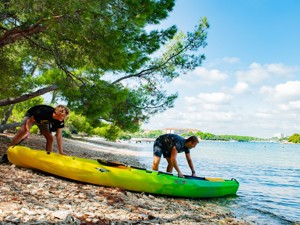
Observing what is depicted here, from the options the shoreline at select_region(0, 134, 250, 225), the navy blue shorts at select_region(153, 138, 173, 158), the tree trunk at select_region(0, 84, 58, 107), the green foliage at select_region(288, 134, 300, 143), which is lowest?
the shoreline at select_region(0, 134, 250, 225)

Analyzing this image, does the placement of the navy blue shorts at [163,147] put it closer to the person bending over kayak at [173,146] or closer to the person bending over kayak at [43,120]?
the person bending over kayak at [173,146]

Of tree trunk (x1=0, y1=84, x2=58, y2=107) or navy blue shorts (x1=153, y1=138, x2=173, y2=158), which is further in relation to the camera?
tree trunk (x1=0, y1=84, x2=58, y2=107)

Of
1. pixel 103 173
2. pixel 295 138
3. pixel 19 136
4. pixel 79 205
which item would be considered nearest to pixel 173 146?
pixel 103 173

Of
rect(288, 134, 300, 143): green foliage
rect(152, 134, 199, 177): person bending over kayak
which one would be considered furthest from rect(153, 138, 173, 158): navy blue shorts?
rect(288, 134, 300, 143): green foliage

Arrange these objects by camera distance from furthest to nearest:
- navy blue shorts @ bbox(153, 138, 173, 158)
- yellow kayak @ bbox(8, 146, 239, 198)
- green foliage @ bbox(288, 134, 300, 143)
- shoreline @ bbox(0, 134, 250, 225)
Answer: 1. green foliage @ bbox(288, 134, 300, 143)
2. navy blue shorts @ bbox(153, 138, 173, 158)
3. yellow kayak @ bbox(8, 146, 239, 198)
4. shoreline @ bbox(0, 134, 250, 225)

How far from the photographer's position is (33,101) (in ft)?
58.9

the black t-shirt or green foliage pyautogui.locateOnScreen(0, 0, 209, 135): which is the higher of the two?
green foliage pyautogui.locateOnScreen(0, 0, 209, 135)

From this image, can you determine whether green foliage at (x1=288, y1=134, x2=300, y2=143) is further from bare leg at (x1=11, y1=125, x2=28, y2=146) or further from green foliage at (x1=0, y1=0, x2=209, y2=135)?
bare leg at (x1=11, y1=125, x2=28, y2=146)

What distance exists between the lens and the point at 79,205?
455 centimetres

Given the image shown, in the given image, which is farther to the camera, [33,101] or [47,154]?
[33,101]

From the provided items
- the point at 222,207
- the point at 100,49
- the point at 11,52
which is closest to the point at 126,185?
the point at 222,207

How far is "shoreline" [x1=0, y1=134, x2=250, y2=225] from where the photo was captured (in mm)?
3813

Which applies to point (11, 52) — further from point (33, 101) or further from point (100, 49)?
point (33, 101)

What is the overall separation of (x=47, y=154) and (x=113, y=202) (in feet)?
7.65
